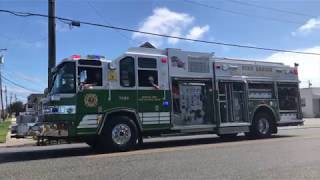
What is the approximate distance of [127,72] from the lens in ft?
46.4

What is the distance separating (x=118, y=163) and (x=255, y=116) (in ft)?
27.6

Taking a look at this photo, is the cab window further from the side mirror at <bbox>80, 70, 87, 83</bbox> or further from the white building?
the white building

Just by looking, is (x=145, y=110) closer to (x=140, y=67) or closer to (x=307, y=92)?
(x=140, y=67)

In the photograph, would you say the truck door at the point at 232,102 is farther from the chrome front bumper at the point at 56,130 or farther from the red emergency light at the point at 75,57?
the chrome front bumper at the point at 56,130

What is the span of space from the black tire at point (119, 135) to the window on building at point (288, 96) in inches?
299

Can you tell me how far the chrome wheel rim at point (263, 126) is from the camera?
59.3 ft

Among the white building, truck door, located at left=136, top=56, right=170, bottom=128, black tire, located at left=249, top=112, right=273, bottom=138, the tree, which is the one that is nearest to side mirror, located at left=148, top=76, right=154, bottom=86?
truck door, located at left=136, top=56, right=170, bottom=128

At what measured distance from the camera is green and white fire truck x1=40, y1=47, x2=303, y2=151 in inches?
519

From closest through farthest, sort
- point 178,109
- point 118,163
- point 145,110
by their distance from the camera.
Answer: point 118,163 < point 145,110 < point 178,109

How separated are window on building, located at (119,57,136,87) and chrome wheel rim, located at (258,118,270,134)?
20.4 ft

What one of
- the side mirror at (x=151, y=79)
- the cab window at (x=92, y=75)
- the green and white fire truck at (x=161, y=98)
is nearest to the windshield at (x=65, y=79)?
the green and white fire truck at (x=161, y=98)

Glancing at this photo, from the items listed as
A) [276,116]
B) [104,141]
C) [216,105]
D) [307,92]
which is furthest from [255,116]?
[307,92]

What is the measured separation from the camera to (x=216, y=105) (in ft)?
54.2

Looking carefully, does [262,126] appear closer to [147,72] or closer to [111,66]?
[147,72]
